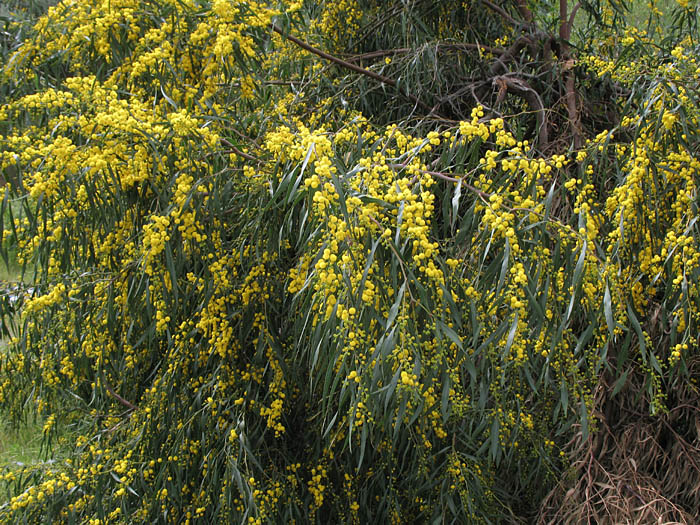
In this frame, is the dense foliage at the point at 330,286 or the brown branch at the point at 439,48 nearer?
the dense foliage at the point at 330,286

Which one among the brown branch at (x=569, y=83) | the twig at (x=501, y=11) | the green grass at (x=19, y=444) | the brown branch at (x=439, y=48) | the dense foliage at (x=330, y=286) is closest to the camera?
the dense foliage at (x=330, y=286)

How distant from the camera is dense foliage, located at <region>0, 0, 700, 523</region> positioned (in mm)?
1667

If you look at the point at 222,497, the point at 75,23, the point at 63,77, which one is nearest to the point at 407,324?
the point at 222,497

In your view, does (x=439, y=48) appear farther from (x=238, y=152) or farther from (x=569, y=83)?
(x=238, y=152)

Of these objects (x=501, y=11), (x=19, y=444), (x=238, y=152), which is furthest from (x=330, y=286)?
(x=19, y=444)

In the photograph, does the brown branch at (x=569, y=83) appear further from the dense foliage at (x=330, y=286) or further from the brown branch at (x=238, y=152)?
the brown branch at (x=238, y=152)

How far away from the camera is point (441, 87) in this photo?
123 inches

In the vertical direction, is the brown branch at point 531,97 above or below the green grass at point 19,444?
above

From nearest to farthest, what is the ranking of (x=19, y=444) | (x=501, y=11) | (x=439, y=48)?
(x=439, y=48) < (x=501, y=11) < (x=19, y=444)

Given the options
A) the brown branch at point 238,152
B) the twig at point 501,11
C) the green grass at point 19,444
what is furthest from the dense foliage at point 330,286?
the green grass at point 19,444

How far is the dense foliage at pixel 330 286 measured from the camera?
1.67 metres

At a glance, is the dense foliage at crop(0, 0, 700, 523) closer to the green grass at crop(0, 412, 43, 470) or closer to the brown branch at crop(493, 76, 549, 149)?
the brown branch at crop(493, 76, 549, 149)

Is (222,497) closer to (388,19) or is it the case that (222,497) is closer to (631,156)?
(631,156)

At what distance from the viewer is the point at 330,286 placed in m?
1.50
